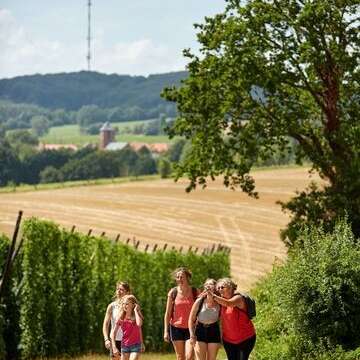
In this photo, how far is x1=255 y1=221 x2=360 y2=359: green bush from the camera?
15.6 meters

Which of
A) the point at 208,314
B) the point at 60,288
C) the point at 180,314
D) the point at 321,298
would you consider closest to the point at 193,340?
the point at 208,314

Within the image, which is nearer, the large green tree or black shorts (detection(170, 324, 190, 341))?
black shorts (detection(170, 324, 190, 341))

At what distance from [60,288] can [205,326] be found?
16595mm

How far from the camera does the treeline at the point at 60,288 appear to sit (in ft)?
89.4

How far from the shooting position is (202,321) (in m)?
12.4

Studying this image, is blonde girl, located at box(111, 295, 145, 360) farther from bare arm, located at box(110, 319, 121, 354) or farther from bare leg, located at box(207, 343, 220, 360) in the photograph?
bare leg, located at box(207, 343, 220, 360)

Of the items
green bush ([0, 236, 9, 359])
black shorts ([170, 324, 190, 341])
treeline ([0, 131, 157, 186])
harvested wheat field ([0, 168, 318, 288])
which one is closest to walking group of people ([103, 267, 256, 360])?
black shorts ([170, 324, 190, 341])

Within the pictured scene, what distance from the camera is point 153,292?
1324 inches

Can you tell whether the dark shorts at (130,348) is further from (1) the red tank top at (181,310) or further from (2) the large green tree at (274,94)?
(2) the large green tree at (274,94)

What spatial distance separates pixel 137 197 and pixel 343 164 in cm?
5132

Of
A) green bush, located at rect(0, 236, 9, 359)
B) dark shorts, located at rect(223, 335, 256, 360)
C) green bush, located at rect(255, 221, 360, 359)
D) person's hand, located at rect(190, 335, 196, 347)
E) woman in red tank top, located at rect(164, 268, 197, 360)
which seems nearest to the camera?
dark shorts, located at rect(223, 335, 256, 360)

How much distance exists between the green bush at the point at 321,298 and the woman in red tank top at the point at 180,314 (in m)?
3.35

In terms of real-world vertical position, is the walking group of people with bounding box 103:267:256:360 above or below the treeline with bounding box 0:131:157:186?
above

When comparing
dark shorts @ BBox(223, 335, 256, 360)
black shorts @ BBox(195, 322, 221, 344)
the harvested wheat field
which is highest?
black shorts @ BBox(195, 322, 221, 344)
